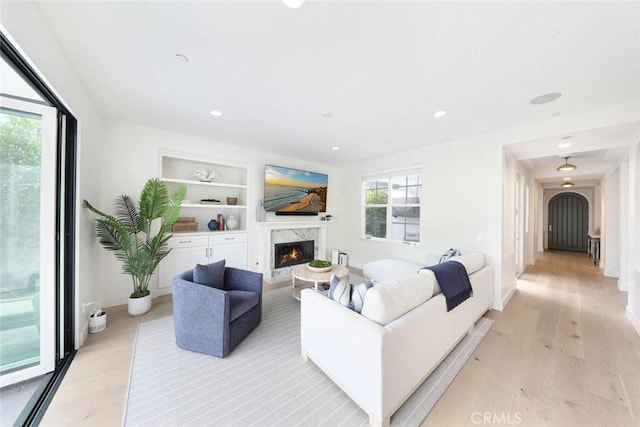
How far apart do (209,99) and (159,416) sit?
2769mm

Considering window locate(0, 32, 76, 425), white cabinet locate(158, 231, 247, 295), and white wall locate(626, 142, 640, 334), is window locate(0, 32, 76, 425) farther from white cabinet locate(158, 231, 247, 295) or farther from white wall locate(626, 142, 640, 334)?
white wall locate(626, 142, 640, 334)

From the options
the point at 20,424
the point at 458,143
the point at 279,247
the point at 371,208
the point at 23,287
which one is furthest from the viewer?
the point at 371,208

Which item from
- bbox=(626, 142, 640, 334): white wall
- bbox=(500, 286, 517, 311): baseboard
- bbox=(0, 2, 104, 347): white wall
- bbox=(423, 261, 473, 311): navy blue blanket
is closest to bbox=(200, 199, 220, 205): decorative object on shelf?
bbox=(0, 2, 104, 347): white wall

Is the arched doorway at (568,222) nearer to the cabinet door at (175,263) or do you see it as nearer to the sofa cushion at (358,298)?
the sofa cushion at (358,298)

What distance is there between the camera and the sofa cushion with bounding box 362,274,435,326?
5.01 ft

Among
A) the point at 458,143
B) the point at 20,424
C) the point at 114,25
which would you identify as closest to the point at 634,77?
the point at 458,143

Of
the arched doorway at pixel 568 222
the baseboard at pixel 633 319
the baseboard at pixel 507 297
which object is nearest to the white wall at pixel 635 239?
the baseboard at pixel 633 319

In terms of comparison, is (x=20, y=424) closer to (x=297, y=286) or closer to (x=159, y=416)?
(x=159, y=416)

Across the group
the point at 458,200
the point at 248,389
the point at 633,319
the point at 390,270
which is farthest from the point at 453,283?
the point at 633,319

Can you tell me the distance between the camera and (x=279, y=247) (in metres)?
4.63

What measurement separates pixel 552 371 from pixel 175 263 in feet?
15.1

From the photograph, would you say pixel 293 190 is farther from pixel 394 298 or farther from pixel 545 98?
pixel 545 98

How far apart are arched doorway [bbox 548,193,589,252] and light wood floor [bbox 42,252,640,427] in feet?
20.0

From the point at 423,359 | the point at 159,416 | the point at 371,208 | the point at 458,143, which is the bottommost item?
the point at 159,416
